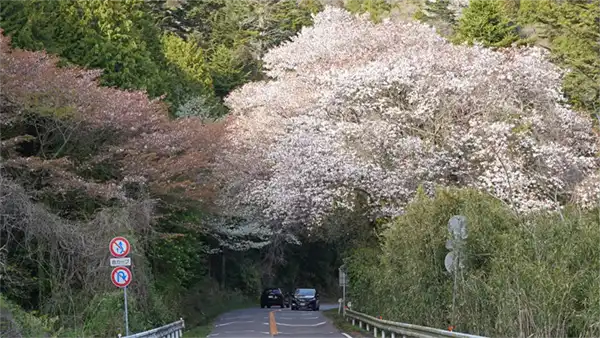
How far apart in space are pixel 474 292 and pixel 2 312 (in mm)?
9072

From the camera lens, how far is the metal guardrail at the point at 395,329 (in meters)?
16.4

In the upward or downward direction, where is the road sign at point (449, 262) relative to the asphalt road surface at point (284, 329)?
upward

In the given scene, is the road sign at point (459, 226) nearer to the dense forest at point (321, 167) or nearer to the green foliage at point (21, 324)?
the dense forest at point (321, 167)

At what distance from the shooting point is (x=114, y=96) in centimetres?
2727

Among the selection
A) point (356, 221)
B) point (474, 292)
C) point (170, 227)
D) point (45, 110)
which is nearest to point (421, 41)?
point (356, 221)

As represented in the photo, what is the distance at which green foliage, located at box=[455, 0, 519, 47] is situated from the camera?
49.6 metres

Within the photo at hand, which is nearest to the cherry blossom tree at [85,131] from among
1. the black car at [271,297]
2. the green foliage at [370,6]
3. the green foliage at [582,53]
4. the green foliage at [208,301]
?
the green foliage at [208,301]

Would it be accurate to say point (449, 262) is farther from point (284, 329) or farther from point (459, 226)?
point (284, 329)

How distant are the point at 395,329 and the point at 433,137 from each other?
11086mm

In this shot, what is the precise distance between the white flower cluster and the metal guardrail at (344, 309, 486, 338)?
425 cm

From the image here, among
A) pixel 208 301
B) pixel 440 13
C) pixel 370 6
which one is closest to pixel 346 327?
pixel 208 301

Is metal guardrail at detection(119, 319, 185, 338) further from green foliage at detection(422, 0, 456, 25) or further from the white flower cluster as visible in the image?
green foliage at detection(422, 0, 456, 25)

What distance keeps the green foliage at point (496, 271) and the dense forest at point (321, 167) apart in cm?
4

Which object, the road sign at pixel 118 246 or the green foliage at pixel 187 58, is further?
the green foliage at pixel 187 58
